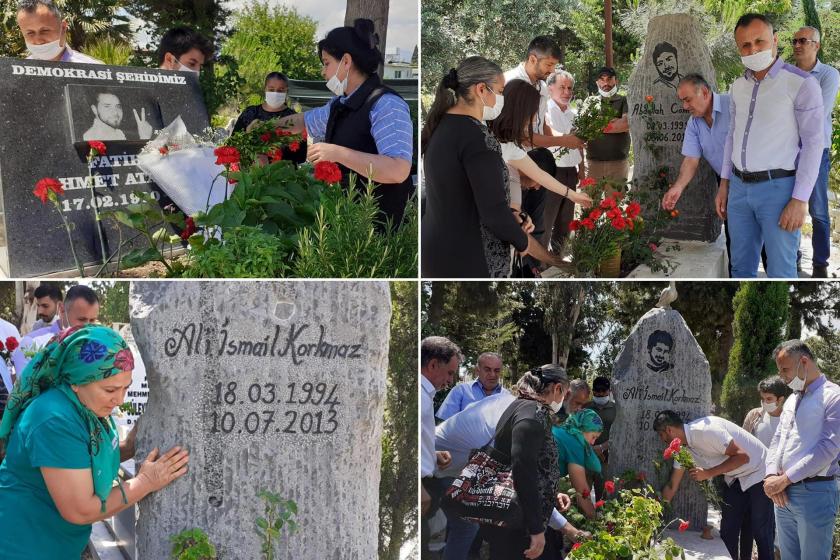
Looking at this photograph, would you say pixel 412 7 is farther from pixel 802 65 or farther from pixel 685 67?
pixel 802 65

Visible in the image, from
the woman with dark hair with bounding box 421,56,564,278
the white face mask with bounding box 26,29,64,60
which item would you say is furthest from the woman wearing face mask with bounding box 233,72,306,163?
the woman with dark hair with bounding box 421,56,564,278

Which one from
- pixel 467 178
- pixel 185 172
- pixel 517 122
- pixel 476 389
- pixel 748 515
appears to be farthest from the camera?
pixel 748 515

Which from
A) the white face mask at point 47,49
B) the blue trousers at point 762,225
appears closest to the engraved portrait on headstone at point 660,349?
the blue trousers at point 762,225

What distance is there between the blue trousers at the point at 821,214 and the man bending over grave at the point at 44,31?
4.70 meters

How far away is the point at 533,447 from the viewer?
13.2 ft

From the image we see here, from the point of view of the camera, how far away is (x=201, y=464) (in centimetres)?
335

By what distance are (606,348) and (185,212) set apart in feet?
8.97

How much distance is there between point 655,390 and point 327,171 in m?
2.60

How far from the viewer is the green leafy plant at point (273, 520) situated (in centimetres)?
330

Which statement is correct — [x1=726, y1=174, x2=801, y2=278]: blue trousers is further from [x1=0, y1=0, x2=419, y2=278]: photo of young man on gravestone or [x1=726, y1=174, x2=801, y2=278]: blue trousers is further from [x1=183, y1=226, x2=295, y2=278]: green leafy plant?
[x1=183, y1=226, x2=295, y2=278]: green leafy plant

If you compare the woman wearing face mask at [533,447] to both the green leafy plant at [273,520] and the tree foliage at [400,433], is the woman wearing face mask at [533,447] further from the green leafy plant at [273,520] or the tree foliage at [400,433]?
the tree foliage at [400,433]

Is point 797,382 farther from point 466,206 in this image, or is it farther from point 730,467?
point 466,206

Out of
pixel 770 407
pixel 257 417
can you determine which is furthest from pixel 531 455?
pixel 770 407

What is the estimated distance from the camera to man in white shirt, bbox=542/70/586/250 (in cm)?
616
